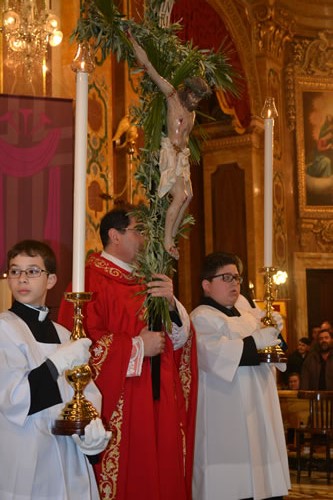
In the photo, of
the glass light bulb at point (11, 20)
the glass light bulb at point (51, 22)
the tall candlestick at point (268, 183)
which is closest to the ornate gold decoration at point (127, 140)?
the glass light bulb at point (51, 22)

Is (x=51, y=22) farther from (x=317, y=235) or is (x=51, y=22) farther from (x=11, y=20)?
(x=317, y=235)

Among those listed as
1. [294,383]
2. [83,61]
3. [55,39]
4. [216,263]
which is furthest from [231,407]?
[294,383]

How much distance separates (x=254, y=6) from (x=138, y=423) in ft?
43.2

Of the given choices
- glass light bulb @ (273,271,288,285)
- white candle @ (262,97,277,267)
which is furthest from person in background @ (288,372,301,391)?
white candle @ (262,97,277,267)

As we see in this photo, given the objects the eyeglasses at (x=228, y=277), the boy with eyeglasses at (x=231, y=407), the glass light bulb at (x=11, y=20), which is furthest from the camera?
the glass light bulb at (x=11, y=20)

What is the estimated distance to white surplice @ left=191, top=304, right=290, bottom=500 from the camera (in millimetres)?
5020

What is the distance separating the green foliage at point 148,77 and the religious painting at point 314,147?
1251 cm

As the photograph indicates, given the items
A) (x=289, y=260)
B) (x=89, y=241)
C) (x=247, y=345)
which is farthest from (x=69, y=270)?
(x=289, y=260)

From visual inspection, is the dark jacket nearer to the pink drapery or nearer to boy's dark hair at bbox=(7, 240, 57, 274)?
the pink drapery

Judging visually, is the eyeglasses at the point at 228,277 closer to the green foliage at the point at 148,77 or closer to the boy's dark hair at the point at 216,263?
the boy's dark hair at the point at 216,263

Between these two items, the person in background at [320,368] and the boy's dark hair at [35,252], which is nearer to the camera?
the boy's dark hair at [35,252]

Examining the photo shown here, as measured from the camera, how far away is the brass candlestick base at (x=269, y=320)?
14.7 feet

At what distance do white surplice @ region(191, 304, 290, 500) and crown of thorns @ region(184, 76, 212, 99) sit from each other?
68.7 inches

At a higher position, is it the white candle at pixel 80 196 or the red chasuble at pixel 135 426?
the white candle at pixel 80 196
